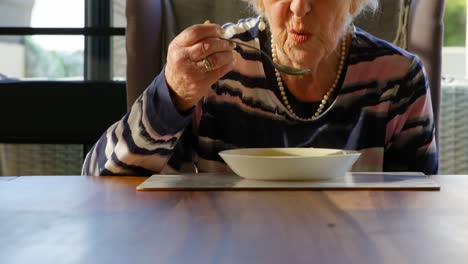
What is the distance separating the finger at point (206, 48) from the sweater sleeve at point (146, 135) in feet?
0.26

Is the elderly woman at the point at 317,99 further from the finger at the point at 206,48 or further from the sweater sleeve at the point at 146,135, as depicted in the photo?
the finger at the point at 206,48

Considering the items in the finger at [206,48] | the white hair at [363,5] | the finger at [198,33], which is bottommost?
the finger at [206,48]

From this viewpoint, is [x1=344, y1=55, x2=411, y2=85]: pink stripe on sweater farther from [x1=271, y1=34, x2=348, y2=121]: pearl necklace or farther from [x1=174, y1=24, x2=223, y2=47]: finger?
[x1=174, y1=24, x2=223, y2=47]: finger

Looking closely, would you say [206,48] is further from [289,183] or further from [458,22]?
[458,22]

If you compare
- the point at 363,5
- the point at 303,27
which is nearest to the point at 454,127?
the point at 363,5

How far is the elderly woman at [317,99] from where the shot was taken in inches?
53.6

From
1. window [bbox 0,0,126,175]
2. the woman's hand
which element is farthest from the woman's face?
window [bbox 0,0,126,175]

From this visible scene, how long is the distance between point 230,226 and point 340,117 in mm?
746

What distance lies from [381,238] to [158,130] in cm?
56

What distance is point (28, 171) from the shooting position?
239cm

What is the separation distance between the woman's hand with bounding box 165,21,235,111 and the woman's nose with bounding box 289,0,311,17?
0.27m

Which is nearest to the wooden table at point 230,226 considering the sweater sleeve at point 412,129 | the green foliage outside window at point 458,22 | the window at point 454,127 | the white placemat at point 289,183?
the white placemat at point 289,183

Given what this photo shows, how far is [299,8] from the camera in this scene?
1302mm

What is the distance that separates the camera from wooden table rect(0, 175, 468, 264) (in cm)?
58
